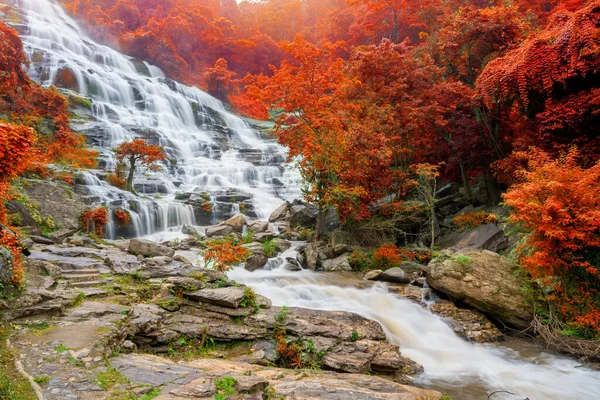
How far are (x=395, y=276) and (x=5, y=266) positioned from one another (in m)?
8.35

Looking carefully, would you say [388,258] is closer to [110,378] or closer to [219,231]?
[219,231]

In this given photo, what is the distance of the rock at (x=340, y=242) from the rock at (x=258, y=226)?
4.10 metres

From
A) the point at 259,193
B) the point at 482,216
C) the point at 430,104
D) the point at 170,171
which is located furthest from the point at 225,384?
the point at 170,171

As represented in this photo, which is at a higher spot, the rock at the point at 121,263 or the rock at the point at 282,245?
the rock at the point at 121,263

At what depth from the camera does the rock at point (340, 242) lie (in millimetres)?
11703

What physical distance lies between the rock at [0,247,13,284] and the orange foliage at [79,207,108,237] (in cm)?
848

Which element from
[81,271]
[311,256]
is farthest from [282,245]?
[81,271]

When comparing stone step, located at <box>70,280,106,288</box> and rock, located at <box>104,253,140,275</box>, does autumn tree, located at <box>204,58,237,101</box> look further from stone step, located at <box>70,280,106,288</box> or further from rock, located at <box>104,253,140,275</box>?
stone step, located at <box>70,280,106,288</box>

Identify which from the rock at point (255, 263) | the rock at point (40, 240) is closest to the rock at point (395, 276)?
the rock at point (255, 263)

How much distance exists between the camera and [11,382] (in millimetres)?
2914

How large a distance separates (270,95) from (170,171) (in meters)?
11.0

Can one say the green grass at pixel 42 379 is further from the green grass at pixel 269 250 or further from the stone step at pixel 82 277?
the green grass at pixel 269 250

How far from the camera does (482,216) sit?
455 inches

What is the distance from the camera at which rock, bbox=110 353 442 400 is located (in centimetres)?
341
